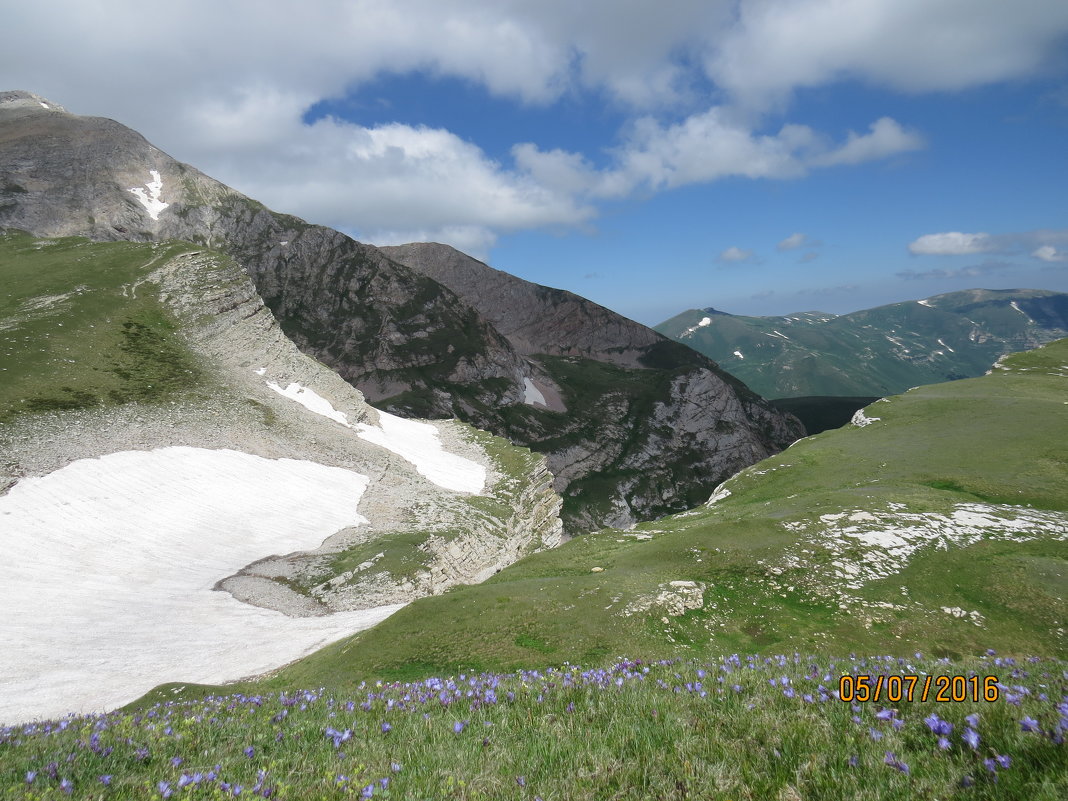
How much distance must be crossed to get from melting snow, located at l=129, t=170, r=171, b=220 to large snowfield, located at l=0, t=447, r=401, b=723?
15480 centimetres

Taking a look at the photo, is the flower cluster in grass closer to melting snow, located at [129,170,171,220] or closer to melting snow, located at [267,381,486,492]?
melting snow, located at [267,381,486,492]

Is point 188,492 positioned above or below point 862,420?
below

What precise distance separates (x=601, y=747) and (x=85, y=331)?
9333 centimetres

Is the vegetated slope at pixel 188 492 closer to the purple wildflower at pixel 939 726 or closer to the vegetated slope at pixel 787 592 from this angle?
the vegetated slope at pixel 787 592

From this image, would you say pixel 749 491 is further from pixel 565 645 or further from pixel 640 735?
pixel 640 735

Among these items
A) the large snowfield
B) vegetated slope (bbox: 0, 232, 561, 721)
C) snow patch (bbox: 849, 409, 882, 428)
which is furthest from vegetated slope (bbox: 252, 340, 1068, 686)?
snow patch (bbox: 849, 409, 882, 428)

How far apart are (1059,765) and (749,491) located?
53.0 meters

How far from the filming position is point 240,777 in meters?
5.03

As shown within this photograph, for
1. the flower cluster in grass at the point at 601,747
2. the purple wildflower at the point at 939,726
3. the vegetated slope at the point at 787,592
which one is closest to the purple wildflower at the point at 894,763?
the flower cluster in grass at the point at 601,747

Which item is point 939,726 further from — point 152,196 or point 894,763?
point 152,196

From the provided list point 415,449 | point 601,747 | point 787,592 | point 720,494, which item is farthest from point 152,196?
point 601,747

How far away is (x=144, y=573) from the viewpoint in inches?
1764

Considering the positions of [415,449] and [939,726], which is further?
[415,449]

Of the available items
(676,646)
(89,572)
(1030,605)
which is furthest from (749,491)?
(89,572)
